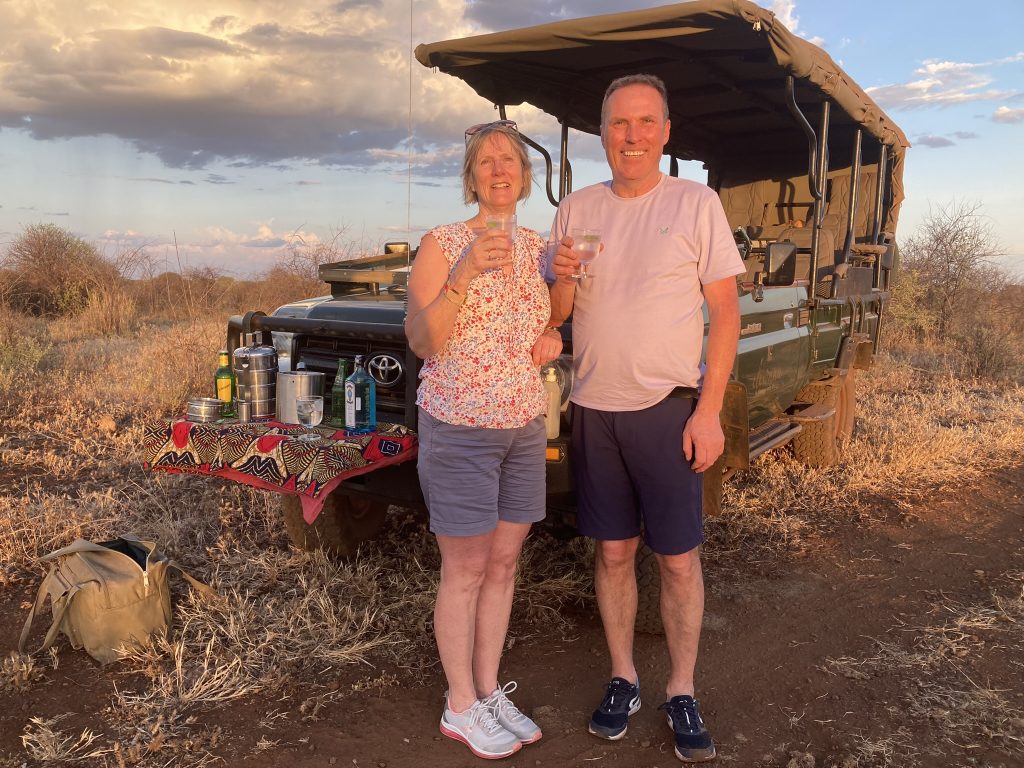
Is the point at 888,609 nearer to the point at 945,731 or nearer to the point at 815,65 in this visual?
the point at 945,731

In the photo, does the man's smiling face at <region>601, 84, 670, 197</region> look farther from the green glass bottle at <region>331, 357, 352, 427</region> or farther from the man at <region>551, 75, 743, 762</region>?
the green glass bottle at <region>331, 357, 352, 427</region>

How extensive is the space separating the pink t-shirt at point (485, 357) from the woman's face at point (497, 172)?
13 centimetres

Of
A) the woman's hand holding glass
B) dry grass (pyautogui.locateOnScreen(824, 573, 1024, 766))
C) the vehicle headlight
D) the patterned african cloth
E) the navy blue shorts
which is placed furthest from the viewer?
the vehicle headlight

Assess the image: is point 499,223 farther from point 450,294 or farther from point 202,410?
point 202,410

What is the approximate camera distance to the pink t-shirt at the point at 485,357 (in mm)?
2467

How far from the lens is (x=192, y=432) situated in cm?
318

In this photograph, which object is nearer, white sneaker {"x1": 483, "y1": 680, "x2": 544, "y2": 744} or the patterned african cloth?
white sneaker {"x1": 483, "y1": 680, "x2": 544, "y2": 744}

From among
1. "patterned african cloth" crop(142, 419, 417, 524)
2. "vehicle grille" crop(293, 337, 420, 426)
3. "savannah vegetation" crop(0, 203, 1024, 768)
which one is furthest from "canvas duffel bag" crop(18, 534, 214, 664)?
"vehicle grille" crop(293, 337, 420, 426)

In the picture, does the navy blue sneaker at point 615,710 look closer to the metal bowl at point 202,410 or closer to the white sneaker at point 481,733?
the white sneaker at point 481,733

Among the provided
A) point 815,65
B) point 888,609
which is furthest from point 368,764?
point 815,65

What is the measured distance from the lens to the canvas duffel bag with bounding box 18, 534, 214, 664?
3150 millimetres

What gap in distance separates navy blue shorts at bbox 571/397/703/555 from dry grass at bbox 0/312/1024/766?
3.26ft

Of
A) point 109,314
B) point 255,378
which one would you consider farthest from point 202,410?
point 109,314

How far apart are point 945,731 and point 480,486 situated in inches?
73.1
